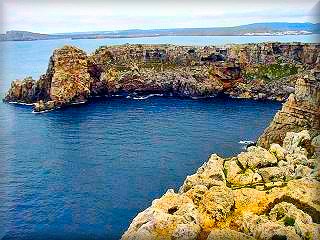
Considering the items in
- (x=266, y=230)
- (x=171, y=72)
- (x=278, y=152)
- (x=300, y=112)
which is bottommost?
(x=266, y=230)

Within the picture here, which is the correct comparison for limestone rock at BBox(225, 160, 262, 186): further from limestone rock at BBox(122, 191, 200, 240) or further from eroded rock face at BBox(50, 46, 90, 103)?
eroded rock face at BBox(50, 46, 90, 103)

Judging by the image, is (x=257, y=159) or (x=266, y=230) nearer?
(x=266, y=230)

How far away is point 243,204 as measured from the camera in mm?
34531

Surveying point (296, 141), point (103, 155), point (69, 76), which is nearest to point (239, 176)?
point (296, 141)

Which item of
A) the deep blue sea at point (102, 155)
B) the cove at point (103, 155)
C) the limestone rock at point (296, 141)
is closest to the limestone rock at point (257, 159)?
the limestone rock at point (296, 141)

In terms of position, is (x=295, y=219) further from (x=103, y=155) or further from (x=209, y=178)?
(x=103, y=155)

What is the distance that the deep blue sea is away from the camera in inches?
2233

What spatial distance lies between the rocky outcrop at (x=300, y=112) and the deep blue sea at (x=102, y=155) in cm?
1141

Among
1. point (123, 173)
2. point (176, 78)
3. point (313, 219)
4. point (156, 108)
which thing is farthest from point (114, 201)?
point (176, 78)

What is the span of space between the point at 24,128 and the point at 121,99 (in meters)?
40.2

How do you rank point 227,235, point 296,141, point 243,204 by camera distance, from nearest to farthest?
point 227,235 < point 243,204 < point 296,141

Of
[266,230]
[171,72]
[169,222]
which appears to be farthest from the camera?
[171,72]

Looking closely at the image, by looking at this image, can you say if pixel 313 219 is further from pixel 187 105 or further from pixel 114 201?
pixel 187 105

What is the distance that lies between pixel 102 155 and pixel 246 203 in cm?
4988
